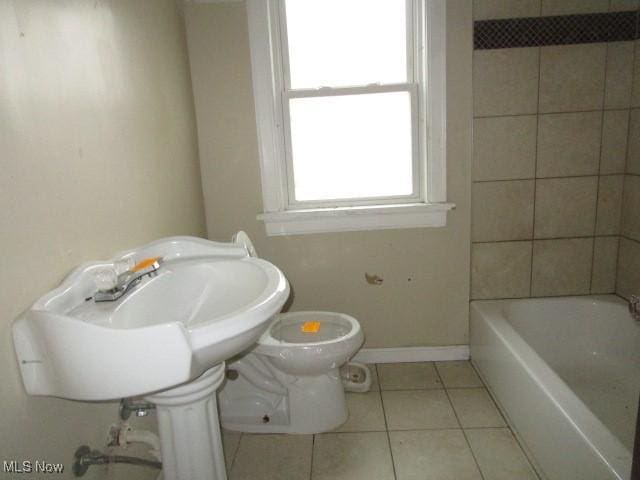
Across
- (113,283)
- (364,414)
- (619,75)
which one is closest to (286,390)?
(364,414)

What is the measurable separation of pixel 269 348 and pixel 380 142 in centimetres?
111

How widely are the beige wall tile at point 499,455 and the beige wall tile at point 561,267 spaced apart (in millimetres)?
794

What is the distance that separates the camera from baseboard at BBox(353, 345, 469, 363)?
2248 millimetres

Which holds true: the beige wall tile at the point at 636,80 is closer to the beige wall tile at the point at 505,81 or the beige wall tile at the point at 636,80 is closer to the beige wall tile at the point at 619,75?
the beige wall tile at the point at 619,75

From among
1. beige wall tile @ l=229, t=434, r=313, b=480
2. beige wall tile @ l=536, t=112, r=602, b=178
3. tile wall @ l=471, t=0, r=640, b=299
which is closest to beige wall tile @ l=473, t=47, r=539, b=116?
tile wall @ l=471, t=0, r=640, b=299

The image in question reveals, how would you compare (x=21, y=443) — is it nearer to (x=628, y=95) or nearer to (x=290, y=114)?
(x=290, y=114)

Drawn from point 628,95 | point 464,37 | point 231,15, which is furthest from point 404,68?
point 628,95

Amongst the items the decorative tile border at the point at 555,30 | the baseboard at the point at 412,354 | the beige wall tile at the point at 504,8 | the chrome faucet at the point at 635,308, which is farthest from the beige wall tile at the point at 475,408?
the beige wall tile at the point at 504,8

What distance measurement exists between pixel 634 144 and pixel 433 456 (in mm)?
1607

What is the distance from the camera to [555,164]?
202 cm

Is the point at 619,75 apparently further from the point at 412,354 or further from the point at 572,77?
the point at 412,354

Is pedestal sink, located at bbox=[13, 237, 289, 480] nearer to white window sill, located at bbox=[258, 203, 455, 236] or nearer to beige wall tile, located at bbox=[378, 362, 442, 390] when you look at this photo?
white window sill, located at bbox=[258, 203, 455, 236]

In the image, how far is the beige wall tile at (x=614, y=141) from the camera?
1.97 metres

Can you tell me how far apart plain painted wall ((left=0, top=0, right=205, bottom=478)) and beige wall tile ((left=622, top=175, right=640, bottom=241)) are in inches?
78.9
